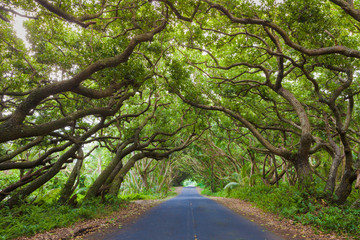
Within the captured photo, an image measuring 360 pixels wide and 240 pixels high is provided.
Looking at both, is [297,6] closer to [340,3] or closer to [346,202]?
[340,3]

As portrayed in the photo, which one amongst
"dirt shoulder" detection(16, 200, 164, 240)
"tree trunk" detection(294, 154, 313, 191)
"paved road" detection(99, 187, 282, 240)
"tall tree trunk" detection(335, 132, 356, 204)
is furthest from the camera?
"tree trunk" detection(294, 154, 313, 191)

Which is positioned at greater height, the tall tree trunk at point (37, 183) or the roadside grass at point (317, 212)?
the tall tree trunk at point (37, 183)

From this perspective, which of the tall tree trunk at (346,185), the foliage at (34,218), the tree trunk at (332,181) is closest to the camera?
the foliage at (34,218)

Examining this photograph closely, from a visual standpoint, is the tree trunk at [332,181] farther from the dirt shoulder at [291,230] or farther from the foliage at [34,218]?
the foliage at [34,218]

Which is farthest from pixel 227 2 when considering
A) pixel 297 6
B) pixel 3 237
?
pixel 3 237

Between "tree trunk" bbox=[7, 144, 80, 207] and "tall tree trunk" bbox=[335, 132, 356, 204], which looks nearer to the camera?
"tall tree trunk" bbox=[335, 132, 356, 204]

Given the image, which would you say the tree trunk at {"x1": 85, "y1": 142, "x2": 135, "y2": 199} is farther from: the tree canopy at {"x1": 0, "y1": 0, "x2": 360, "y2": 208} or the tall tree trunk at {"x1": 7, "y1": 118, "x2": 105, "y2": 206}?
the tall tree trunk at {"x1": 7, "y1": 118, "x2": 105, "y2": 206}

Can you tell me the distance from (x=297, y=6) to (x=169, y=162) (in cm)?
2537

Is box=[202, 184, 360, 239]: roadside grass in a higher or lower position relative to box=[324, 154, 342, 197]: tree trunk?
lower

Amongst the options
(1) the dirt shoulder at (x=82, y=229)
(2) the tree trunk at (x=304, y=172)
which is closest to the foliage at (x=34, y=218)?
(1) the dirt shoulder at (x=82, y=229)

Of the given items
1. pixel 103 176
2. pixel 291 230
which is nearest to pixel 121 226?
pixel 103 176

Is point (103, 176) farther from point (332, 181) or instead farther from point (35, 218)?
point (332, 181)

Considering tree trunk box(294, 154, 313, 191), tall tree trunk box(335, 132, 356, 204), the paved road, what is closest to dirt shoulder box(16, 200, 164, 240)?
the paved road

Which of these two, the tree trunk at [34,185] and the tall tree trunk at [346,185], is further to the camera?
the tree trunk at [34,185]
